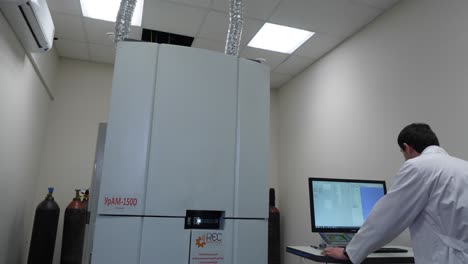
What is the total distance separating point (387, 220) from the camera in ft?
4.75

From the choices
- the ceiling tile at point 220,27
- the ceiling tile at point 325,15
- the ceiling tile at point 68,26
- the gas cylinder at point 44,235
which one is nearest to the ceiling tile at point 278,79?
the ceiling tile at point 220,27

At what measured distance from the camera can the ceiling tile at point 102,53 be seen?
3547 mm

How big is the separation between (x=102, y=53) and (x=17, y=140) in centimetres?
142

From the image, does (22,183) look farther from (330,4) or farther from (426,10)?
(426,10)

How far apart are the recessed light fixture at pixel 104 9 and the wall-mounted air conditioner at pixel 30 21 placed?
51 centimetres

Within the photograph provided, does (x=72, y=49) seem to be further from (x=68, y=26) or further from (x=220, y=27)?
(x=220, y=27)

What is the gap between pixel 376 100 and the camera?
8.99ft

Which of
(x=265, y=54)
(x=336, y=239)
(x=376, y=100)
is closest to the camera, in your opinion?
(x=336, y=239)

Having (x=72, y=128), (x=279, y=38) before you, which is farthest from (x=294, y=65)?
(x=72, y=128)

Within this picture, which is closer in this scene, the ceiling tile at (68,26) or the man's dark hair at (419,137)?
the man's dark hair at (419,137)

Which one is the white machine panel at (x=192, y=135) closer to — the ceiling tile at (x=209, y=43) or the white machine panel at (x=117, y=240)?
the white machine panel at (x=117, y=240)

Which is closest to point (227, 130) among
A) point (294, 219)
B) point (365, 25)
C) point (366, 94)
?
point (366, 94)

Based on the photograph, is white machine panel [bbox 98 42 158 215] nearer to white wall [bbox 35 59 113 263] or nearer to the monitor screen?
the monitor screen

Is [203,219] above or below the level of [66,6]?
below
